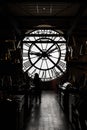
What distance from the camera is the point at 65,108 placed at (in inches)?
312

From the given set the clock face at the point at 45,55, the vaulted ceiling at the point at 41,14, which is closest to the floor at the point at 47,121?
the vaulted ceiling at the point at 41,14

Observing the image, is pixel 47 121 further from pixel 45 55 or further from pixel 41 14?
pixel 45 55

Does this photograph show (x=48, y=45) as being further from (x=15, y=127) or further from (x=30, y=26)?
(x=15, y=127)

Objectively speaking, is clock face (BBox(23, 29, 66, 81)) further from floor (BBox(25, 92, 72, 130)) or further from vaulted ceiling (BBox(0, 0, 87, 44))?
floor (BBox(25, 92, 72, 130))

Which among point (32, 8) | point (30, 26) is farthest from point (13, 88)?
point (30, 26)

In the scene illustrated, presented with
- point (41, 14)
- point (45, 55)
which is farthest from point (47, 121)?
point (45, 55)

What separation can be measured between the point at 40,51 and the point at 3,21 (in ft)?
20.8

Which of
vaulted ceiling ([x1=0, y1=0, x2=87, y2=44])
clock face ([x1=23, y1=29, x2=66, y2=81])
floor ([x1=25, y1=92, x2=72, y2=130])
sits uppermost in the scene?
vaulted ceiling ([x1=0, y1=0, x2=87, y2=44])

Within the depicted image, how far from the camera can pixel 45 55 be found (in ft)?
55.1

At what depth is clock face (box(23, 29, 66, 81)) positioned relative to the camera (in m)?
16.6

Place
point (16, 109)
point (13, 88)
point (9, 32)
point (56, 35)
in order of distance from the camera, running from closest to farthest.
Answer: point (16, 109) → point (13, 88) → point (9, 32) → point (56, 35)

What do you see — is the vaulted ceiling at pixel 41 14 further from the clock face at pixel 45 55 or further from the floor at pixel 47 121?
the clock face at pixel 45 55

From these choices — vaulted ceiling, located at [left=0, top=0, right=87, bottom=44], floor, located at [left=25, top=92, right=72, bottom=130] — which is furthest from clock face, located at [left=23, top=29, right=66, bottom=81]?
floor, located at [left=25, top=92, right=72, bottom=130]

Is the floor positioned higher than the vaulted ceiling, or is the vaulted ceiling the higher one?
the vaulted ceiling
